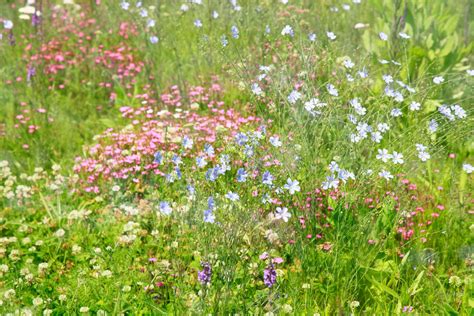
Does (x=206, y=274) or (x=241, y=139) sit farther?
(x=241, y=139)

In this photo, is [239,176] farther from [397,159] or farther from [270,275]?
[397,159]

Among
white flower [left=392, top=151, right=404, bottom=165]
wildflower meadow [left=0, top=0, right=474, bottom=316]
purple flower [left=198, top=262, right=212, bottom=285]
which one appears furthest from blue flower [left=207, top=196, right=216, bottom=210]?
white flower [left=392, top=151, right=404, bottom=165]

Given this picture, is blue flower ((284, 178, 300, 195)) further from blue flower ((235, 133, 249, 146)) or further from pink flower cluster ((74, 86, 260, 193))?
pink flower cluster ((74, 86, 260, 193))

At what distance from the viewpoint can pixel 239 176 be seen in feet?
8.77

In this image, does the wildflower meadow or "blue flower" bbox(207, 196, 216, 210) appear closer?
"blue flower" bbox(207, 196, 216, 210)

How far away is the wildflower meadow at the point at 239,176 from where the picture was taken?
2.85m

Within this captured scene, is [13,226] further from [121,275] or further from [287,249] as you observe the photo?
[287,249]

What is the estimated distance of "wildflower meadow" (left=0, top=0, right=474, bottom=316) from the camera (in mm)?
2846

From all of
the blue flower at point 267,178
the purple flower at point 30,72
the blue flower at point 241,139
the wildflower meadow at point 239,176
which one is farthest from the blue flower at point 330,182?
the purple flower at point 30,72

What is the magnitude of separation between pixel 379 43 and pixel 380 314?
2491mm

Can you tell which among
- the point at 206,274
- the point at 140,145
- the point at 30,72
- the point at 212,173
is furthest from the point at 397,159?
the point at 30,72

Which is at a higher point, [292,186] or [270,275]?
[292,186]

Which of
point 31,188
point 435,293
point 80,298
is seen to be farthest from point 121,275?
point 435,293

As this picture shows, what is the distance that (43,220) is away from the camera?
12.1 ft
